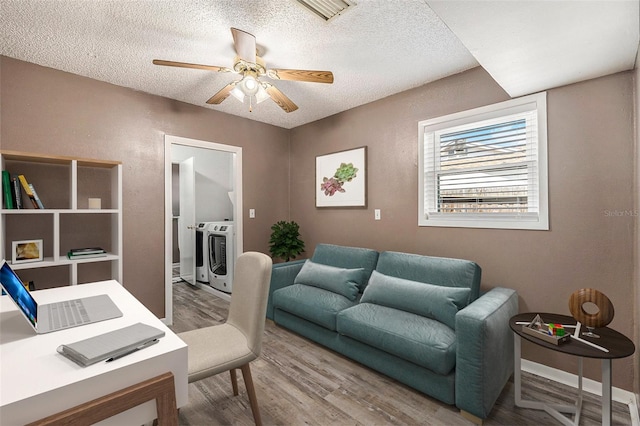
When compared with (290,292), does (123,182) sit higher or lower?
higher

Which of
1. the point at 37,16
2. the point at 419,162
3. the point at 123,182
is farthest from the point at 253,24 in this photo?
the point at 123,182

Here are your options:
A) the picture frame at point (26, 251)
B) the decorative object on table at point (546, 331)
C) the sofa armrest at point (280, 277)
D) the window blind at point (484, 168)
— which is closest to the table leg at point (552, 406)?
the decorative object on table at point (546, 331)

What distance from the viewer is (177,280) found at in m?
5.16

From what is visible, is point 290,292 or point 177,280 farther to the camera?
point 177,280

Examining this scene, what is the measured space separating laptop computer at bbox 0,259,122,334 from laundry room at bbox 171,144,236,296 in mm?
2661

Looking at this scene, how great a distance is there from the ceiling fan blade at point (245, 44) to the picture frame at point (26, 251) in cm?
218

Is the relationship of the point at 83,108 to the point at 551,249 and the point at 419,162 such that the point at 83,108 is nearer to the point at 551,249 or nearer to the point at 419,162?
the point at 419,162

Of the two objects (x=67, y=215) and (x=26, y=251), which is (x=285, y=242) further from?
(x=26, y=251)

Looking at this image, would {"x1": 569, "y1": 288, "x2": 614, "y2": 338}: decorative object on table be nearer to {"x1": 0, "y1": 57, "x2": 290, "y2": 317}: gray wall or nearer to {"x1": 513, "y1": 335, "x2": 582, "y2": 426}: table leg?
{"x1": 513, "y1": 335, "x2": 582, "y2": 426}: table leg

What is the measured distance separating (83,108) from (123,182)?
28.6 inches

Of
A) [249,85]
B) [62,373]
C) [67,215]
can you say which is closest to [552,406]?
[62,373]

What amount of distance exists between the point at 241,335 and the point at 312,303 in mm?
939

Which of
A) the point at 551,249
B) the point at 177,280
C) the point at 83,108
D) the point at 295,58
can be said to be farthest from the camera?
the point at 177,280

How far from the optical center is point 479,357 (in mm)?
Result: 1621
